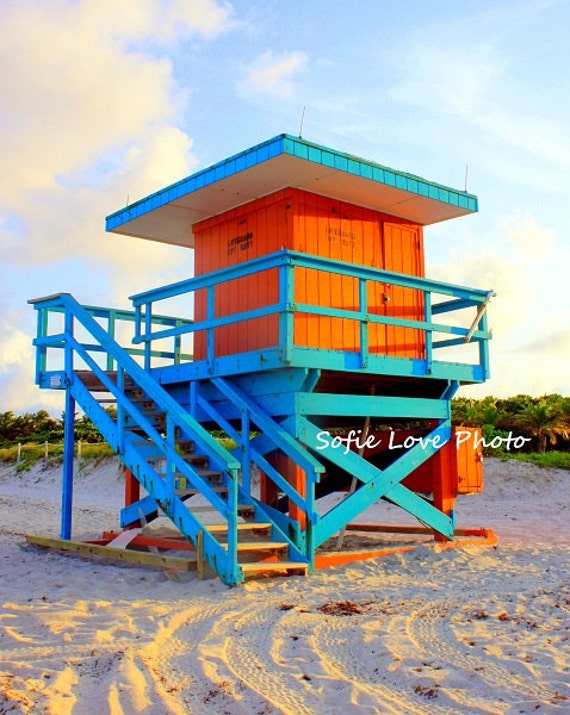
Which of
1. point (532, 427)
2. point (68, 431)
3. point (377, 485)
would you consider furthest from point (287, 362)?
point (532, 427)

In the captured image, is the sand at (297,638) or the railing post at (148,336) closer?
the sand at (297,638)

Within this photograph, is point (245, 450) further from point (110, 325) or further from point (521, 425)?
point (521, 425)

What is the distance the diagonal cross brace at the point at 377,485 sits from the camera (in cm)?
901

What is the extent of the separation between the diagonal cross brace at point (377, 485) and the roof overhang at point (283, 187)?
9.88 ft

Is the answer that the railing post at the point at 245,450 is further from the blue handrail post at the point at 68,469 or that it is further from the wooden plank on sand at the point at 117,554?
the blue handrail post at the point at 68,469

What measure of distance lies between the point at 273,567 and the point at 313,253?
409 centimetres

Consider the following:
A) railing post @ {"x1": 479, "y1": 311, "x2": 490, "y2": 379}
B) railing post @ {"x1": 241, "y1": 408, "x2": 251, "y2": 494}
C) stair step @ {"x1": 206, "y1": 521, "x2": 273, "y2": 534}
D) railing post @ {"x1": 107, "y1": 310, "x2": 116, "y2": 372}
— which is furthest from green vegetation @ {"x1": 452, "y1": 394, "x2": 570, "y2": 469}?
stair step @ {"x1": 206, "y1": 521, "x2": 273, "y2": 534}

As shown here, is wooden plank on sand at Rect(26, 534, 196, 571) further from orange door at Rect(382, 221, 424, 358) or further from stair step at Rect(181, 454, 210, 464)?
orange door at Rect(382, 221, 424, 358)

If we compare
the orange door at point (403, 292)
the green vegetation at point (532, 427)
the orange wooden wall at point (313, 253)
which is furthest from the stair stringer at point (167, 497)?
the green vegetation at point (532, 427)

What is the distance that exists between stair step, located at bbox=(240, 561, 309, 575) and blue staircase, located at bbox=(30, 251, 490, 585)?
18 millimetres

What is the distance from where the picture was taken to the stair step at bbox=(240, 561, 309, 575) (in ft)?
26.0

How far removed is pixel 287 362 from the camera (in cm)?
862

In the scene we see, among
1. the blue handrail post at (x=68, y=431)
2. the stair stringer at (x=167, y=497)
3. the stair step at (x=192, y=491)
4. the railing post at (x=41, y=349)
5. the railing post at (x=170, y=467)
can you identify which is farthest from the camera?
the railing post at (x=41, y=349)

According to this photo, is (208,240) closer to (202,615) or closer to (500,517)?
(202,615)
